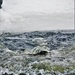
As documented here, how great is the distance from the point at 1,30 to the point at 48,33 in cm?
149

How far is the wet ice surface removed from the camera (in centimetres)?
601

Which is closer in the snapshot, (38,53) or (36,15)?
(38,53)

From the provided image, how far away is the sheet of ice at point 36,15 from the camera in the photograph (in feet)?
32.1

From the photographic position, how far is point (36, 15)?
1112 cm

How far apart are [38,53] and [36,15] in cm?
421

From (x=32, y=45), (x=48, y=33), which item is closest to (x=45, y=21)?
(x=48, y=33)

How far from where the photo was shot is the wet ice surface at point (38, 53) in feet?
19.7

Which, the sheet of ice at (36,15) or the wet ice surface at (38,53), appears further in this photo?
the sheet of ice at (36,15)

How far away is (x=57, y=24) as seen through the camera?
32.8 ft

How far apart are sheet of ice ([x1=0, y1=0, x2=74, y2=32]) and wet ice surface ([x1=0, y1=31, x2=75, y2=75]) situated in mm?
697

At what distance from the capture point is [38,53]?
706cm

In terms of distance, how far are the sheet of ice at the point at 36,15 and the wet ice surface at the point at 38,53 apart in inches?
27.4

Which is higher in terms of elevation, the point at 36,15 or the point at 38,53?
the point at 36,15

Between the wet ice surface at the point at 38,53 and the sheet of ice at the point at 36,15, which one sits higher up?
the sheet of ice at the point at 36,15
